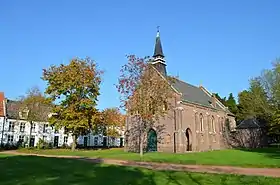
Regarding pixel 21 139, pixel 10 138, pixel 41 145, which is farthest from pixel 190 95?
pixel 10 138

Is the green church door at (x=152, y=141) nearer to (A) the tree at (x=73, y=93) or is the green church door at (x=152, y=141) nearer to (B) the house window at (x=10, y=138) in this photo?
(A) the tree at (x=73, y=93)

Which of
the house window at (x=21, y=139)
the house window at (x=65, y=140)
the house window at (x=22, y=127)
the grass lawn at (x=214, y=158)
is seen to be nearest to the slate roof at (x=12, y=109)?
the house window at (x=22, y=127)

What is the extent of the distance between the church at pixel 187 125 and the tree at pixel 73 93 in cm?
909

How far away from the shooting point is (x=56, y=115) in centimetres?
4341

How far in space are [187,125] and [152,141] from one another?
6.32 metres

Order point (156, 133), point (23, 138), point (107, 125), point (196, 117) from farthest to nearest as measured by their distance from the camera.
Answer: point (107, 125)
point (23, 138)
point (196, 117)
point (156, 133)

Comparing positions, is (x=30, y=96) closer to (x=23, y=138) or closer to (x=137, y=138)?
(x=23, y=138)

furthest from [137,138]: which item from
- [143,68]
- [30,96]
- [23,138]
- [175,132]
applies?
[23,138]

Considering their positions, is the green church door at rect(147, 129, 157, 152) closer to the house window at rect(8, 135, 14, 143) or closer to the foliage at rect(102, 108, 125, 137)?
the foliage at rect(102, 108, 125, 137)

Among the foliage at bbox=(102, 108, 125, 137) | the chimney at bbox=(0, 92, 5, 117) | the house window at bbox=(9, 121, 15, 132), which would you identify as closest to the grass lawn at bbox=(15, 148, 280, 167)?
the house window at bbox=(9, 121, 15, 132)

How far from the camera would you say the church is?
42.7 m

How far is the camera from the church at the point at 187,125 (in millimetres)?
42719

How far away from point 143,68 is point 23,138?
40562 millimetres

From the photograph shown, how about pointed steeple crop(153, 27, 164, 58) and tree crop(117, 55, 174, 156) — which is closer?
tree crop(117, 55, 174, 156)
